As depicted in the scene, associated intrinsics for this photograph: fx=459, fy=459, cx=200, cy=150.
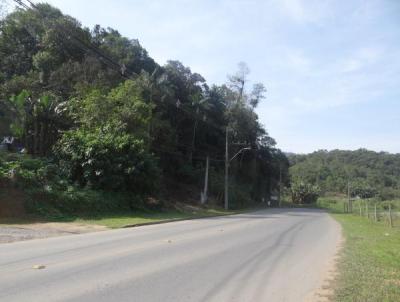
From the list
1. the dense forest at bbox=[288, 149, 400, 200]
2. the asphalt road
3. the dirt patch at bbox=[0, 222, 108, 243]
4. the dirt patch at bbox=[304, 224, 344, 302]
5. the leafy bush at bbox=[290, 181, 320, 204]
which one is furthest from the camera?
the dense forest at bbox=[288, 149, 400, 200]

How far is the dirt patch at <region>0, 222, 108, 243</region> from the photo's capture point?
15797 millimetres

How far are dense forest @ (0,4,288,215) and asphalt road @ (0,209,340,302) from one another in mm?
12520

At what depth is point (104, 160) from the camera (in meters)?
29.9

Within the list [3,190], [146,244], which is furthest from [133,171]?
[146,244]

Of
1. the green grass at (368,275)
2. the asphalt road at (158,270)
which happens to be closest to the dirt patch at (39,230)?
the asphalt road at (158,270)

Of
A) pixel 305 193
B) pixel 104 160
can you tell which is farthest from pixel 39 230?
pixel 305 193

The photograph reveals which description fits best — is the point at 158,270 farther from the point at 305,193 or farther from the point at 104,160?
the point at 305,193

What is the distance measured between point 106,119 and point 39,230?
16655 millimetres

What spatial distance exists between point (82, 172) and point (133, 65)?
24440 millimetres

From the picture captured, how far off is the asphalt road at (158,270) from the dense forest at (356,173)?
9469 cm

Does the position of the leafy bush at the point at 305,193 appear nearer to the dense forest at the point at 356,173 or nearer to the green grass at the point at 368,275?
the dense forest at the point at 356,173

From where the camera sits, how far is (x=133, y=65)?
170ft

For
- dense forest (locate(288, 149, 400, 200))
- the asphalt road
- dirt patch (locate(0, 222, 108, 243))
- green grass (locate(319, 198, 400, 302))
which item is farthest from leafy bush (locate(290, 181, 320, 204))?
the asphalt road

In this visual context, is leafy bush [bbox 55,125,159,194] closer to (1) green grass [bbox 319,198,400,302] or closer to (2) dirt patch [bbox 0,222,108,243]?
(2) dirt patch [bbox 0,222,108,243]
